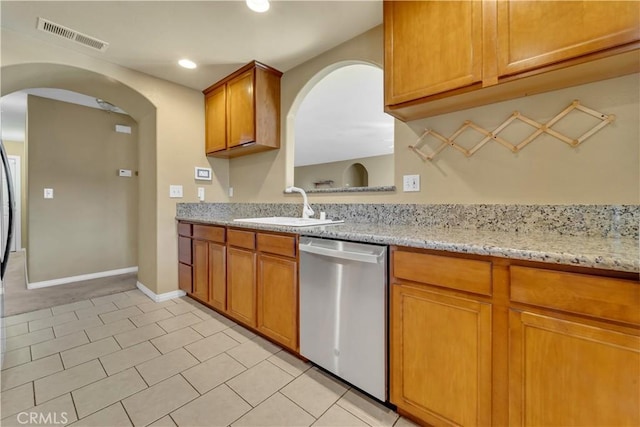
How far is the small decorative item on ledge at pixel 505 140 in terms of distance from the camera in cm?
123

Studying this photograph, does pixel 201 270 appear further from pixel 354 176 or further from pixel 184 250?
pixel 354 176

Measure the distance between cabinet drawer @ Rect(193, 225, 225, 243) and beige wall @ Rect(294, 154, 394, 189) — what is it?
5.78 m

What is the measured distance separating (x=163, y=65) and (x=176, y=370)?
2512mm

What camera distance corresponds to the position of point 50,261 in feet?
10.7

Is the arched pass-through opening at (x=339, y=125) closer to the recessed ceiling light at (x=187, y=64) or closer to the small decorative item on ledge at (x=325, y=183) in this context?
the small decorative item on ledge at (x=325, y=183)

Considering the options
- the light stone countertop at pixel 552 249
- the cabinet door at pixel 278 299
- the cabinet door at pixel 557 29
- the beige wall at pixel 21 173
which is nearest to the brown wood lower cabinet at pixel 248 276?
the cabinet door at pixel 278 299

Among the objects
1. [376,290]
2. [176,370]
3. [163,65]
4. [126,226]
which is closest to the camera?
[376,290]

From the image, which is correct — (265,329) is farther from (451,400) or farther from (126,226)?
(126,226)

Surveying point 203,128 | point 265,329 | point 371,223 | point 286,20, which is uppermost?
point 286,20

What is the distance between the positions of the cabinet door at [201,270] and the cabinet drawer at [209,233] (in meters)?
0.06

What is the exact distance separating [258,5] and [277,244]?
5.01 ft

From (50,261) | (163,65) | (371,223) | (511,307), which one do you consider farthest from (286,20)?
(50,261)

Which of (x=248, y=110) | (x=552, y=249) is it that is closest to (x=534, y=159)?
(x=552, y=249)

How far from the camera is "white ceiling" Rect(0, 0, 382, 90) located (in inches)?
68.3
